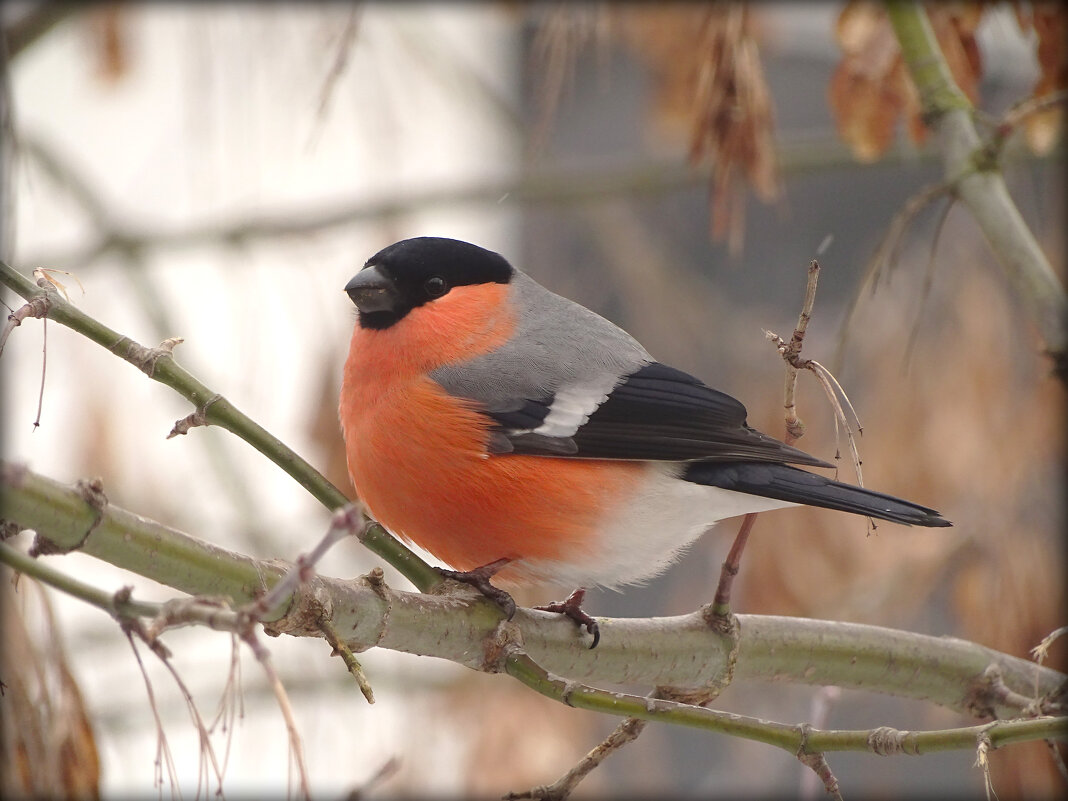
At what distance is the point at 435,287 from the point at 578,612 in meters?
0.67

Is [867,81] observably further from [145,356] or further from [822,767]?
[145,356]

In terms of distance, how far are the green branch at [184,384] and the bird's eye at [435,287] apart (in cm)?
65

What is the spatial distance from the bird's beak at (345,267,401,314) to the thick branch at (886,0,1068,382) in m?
0.94

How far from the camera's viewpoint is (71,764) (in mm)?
1419

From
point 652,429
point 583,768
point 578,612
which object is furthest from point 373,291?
point 583,768

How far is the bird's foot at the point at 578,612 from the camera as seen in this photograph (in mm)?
1610

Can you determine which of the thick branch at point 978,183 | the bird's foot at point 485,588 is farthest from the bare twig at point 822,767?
the thick branch at point 978,183

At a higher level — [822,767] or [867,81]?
[867,81]

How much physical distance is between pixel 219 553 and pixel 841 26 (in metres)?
1.38

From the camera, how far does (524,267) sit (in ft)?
12.4

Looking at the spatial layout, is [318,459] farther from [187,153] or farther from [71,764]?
[71,764]

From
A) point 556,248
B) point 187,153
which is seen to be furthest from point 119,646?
point 556,248

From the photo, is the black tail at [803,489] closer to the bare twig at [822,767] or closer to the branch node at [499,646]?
the bare twig at [822,767]

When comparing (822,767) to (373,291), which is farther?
(373,291)
